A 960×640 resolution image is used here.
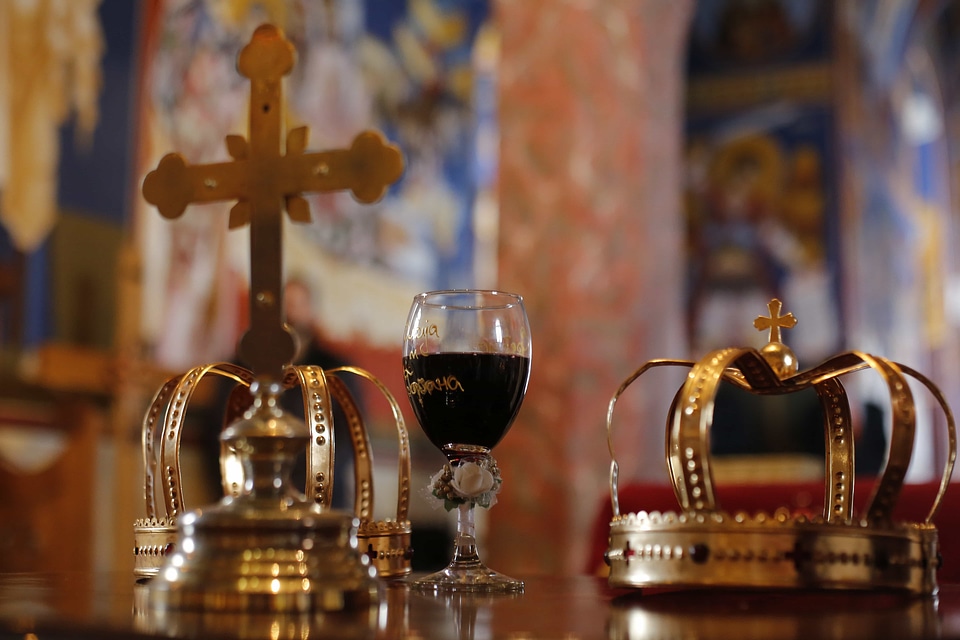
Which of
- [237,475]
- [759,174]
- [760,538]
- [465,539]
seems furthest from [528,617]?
[759,174]

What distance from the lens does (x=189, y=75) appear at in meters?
4.95

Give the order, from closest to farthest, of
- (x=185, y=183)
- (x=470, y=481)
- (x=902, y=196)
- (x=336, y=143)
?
(x=185, y=183) → (x=470, y=481) → (x=336, y=143) → (x=902, y=196)

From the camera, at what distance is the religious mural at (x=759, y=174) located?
32.4 feet

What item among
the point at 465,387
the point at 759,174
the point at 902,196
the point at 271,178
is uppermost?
the point at 902,196

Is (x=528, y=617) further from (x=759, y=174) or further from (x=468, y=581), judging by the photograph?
(x=759, y=174)

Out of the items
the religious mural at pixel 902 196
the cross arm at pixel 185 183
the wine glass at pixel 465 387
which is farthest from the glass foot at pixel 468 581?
the religious mural at pixel 902 196

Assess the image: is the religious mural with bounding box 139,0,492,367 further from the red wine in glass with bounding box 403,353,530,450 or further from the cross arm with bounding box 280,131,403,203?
the cross arm with bounding box 280,131,403,203

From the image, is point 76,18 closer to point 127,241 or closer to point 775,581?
point 127,241

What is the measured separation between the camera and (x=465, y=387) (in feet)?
4.30

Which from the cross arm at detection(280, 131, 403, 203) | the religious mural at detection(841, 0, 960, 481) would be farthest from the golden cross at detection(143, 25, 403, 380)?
the religious mural at detection(841, 0, 960, 481)

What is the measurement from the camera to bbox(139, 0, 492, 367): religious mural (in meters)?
4.86

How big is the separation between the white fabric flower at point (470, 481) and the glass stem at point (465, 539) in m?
0.02

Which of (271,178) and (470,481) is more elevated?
(271,178)

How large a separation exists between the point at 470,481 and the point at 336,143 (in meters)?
4.89
